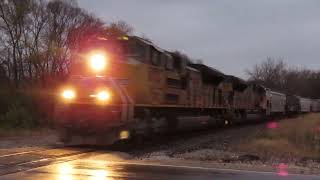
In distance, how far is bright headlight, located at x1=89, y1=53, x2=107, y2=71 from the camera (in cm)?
1972

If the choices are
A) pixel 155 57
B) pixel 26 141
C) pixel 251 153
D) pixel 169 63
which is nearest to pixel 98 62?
pixel 155 57

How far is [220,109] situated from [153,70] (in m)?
13.1

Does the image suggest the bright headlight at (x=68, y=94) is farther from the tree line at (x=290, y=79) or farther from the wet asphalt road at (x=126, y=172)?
the tree line at (x=290, y=79)

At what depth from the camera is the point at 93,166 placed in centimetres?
1369

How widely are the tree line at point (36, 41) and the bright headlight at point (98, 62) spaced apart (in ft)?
109

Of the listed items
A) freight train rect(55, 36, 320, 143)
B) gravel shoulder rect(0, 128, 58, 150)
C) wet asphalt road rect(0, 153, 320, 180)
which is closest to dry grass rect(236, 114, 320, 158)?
freight train rect(55, 36, 320, 143)

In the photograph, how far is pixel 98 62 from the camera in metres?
19.8

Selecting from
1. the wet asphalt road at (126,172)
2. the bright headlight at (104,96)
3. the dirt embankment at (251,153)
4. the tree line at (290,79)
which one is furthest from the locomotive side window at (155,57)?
the tree line at (290,79)

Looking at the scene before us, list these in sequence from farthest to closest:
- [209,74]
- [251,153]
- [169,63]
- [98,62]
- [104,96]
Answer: [209,74] < [169,63] < [98,62] < [104,96] < [251,153]

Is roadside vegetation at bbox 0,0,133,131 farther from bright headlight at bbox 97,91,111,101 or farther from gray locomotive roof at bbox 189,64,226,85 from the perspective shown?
bright headlight at bbox 97,91,111,101

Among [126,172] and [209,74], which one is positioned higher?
[209,74]

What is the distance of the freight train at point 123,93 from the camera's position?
18.0 meters

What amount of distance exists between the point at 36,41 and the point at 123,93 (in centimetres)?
4167

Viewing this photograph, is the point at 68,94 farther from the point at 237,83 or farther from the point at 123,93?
the point at 237,83
